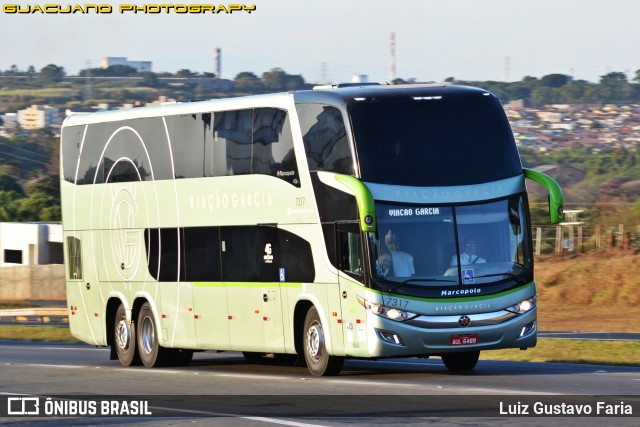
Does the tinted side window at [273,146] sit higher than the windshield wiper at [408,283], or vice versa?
the tinted side window at [273,146]

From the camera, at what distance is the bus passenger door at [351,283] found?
19234 millimetres

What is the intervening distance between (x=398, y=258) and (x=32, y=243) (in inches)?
3001

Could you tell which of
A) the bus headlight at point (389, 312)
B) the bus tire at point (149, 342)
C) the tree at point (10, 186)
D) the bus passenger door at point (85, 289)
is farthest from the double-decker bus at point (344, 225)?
the tree at point (10, 186)

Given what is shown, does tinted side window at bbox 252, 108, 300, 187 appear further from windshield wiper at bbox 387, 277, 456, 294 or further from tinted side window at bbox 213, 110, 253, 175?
windshield wiper at bbox 387, 277, 456, 294

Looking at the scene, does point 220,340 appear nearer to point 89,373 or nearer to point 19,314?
point 89,373

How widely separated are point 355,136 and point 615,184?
354ft

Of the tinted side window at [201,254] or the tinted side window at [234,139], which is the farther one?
the tinted side window at [201,254]

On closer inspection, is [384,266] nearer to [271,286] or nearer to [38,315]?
[271,286]

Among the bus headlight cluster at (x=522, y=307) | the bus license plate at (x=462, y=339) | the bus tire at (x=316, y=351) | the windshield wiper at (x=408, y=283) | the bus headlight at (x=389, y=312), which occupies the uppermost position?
the windshield wiper at (x=408, y=283)

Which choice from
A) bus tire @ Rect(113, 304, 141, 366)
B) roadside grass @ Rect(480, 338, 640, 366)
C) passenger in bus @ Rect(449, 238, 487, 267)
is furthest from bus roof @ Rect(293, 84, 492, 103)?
roadside grass @ Rect(480, 338, 640, 366)

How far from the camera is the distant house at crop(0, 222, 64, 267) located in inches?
3614

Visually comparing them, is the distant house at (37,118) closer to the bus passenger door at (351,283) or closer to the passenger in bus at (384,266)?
the bus passenger door at (351,283)

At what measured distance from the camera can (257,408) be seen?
52.2 ft

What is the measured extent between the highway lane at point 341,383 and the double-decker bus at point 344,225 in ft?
1.79
